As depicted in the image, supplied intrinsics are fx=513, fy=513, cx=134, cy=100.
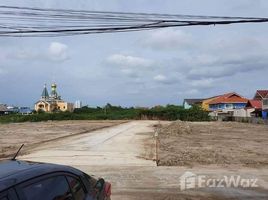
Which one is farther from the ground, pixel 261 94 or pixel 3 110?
pixel 261 94

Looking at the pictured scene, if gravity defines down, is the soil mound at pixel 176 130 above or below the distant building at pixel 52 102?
below

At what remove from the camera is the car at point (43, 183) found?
417cm

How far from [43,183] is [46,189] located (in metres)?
0.06

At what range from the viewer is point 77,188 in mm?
5414

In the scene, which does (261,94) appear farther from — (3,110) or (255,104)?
(3,110)

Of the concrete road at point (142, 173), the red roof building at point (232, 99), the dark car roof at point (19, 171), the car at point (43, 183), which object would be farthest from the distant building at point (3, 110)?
the dark car roof at point (19, 171)

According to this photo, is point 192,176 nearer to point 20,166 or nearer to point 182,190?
point 182,190

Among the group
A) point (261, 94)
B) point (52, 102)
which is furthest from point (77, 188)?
point (52, 102)

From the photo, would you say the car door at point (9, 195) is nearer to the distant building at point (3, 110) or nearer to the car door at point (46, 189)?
the car door at point (46, 189)

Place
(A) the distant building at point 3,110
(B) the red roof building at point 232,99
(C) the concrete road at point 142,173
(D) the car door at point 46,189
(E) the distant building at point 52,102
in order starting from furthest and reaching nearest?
(A) the distant building at point 3,110
(E) the distant building at point 52,102
(B) the red roof building at point 232,99
(C) the concrete road at point 142,173
(D) the car door at point 46,189

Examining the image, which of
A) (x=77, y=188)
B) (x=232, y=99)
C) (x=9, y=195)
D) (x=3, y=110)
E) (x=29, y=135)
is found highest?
(x=232, y=99)

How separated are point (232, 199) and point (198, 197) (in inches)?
Result: 28.7

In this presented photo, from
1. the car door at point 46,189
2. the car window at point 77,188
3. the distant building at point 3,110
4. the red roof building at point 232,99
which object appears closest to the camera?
the car door at point 46,189

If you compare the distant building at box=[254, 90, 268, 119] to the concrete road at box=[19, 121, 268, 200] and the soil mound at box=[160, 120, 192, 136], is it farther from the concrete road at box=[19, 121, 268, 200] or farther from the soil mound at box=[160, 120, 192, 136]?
the concrete road at box=[19, 121, 268, 200]
